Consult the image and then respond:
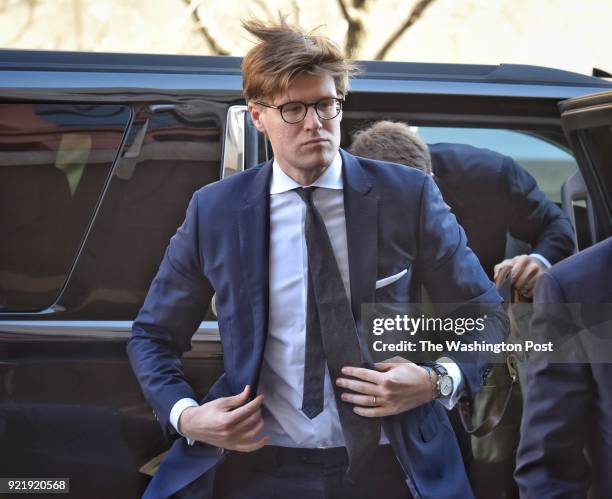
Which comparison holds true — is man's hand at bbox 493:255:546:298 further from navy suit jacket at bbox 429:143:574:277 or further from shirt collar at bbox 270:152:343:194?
shirt collar at bbox 270:152:343:194

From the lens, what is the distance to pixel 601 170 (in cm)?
235

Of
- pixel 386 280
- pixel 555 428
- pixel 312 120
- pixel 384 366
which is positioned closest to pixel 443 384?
pixel 384 366

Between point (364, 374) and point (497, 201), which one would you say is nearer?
point (364, 374)

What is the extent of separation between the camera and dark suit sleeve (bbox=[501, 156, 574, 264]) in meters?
2.51

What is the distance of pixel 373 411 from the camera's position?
189cm

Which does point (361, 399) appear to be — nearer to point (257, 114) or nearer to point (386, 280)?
point (386, 280)

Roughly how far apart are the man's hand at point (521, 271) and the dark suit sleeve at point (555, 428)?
29.7 inches

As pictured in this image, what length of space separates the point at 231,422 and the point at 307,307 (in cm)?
26

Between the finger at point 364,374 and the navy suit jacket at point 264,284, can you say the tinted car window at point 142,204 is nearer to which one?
the navy suit jacket at point 264,284

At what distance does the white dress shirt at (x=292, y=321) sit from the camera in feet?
6.35

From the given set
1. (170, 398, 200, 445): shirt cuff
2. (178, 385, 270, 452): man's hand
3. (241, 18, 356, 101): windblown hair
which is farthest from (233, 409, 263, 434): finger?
(241, 18, 356, 101): windblown hair

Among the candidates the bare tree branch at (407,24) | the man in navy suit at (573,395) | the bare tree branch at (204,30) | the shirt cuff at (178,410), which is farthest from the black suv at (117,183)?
the bare tree branch at (204,30)

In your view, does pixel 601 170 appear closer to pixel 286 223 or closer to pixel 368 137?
pixel 368 137

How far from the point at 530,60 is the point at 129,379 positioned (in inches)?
138
